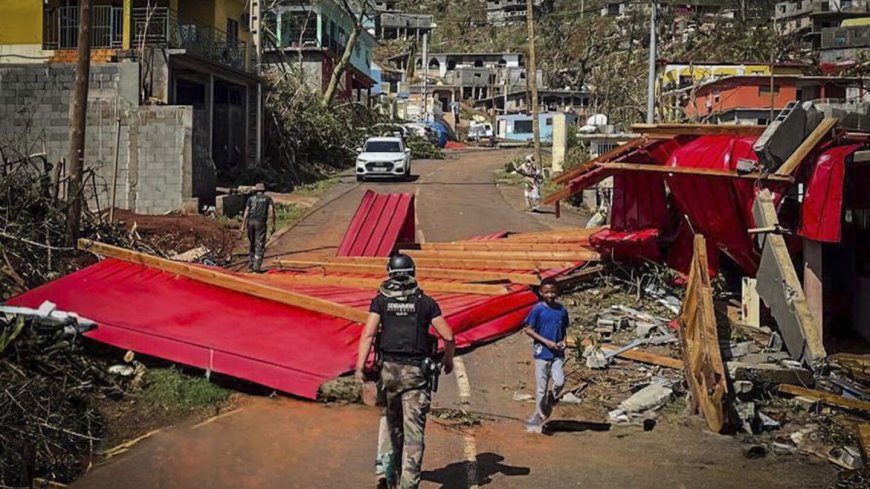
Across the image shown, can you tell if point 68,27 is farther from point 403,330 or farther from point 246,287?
point 403,330

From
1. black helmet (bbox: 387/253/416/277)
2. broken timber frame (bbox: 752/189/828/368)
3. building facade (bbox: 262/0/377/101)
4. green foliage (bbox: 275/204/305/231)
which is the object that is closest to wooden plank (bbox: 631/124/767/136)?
broken timber frame (bbox: 752/189/828/368)

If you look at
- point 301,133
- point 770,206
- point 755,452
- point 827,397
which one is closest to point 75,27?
point 301,133

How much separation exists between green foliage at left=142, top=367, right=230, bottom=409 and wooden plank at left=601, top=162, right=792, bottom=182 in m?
6.77

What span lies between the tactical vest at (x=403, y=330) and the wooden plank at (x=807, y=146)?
6.03 m

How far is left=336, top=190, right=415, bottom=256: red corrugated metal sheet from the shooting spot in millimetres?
15602

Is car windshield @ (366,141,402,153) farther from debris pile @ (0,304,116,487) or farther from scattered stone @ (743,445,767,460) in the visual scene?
scattered stone @ (743,445,767,460)

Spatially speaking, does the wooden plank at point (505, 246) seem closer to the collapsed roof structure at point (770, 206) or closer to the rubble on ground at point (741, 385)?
the collapsed roof structure at point (770, 206)

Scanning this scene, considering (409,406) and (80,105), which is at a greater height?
(80,105)

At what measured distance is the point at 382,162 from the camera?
3158 cm

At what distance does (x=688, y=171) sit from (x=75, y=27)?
879 inches

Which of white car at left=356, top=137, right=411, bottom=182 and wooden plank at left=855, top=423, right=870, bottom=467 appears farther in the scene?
white car at left=356, top=137, right=411, bottom=182

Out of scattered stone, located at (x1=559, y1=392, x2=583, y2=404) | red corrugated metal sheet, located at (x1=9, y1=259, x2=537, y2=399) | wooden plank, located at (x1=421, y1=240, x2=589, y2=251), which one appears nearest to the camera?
red corrugated metal sheet, located at (x1=9, y1=259, x2=537, y2=399)

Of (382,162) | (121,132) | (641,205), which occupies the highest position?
(121,132)

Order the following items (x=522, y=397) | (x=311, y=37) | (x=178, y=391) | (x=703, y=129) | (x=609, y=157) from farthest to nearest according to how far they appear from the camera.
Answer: (x=311, y=37)
(x=609, y=157)
(x=703, y=129)
(x=522, y=397)
(x=178, y=391)
